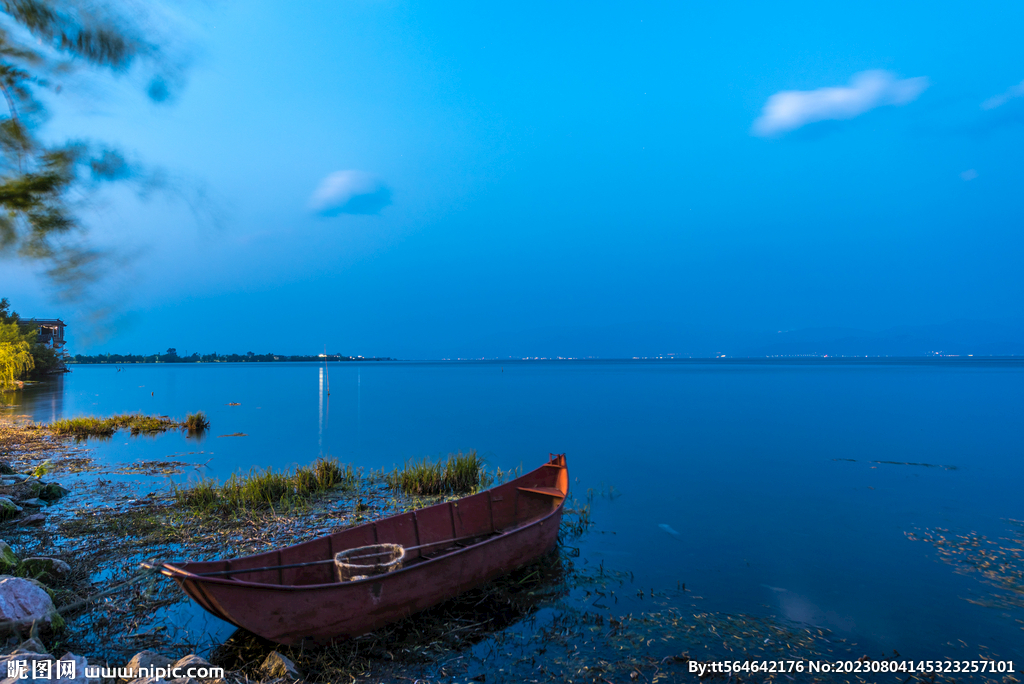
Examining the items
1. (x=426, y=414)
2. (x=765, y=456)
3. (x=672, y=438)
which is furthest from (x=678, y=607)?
(x=426, y=414)

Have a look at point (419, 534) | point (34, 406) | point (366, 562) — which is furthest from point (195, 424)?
point (366, 562)

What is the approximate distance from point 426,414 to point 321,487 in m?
31.0

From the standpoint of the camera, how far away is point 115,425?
103 ft

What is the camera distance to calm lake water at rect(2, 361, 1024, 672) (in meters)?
10.3

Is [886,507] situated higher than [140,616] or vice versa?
[140,616]

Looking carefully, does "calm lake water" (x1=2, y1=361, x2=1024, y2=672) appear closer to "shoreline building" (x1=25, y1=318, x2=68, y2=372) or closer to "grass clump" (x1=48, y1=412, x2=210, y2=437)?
"grass clump" (x1=48, y1=412, x2=210, y2=437)

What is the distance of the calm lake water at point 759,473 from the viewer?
10.3 m

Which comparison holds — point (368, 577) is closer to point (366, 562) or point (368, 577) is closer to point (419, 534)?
point (366, 562)

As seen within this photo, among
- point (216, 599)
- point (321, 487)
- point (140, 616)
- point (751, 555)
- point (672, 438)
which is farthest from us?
point (672, 438)

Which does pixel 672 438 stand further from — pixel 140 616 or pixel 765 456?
pixel 140 616

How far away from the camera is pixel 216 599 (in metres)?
6.53

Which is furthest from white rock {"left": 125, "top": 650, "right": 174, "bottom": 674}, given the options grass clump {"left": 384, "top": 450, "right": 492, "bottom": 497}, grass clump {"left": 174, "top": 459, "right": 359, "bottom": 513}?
grass clump {"left": 384, "top": 450, "right": 492, "bottom": 497}

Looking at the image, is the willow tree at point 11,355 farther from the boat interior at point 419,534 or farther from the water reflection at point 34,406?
the boat interior at point 419,534

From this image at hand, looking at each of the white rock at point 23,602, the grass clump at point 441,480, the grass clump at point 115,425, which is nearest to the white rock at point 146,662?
the white rock at point 23,602
